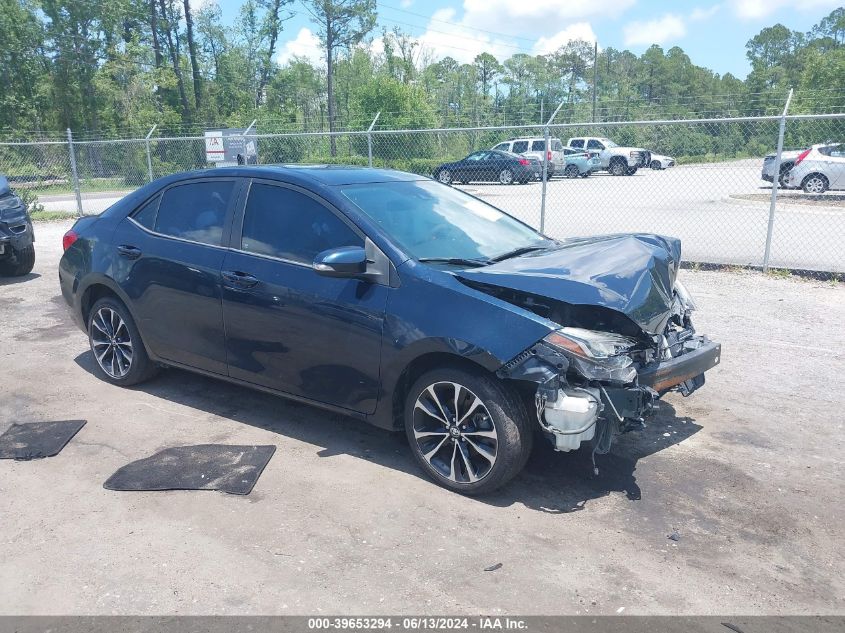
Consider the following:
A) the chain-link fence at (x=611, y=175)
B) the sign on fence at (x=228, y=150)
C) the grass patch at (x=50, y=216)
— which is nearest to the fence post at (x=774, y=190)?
the chain-link fence at (x=611, y=175)

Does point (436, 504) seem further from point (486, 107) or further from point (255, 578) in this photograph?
point (486, 107)

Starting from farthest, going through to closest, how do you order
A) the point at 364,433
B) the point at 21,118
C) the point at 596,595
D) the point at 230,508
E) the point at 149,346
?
the point at 21,118, the point at 149,346, the point at 364,433, the point at 230,508, the point at 596,595

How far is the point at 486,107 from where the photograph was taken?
4600 centimetres

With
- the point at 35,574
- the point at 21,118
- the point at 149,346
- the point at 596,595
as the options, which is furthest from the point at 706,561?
the point at 21,118

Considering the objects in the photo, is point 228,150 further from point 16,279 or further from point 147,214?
point 147,214

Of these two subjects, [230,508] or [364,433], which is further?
[364,433]

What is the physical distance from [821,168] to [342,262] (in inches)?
772

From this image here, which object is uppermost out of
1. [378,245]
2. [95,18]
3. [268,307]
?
[95,18]

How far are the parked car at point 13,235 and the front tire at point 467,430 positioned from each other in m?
7.68

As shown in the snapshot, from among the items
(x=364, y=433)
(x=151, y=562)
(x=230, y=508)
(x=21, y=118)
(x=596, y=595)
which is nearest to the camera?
(x=596, y=595)

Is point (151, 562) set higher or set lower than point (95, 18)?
lower

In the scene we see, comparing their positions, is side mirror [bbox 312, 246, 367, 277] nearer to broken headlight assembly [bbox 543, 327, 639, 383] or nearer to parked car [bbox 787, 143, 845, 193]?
broken headlight assembly [bbox 543, 327, 639, 383]

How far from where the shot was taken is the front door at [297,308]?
3994 millimetres

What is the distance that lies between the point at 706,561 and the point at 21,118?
48624 millimetres
